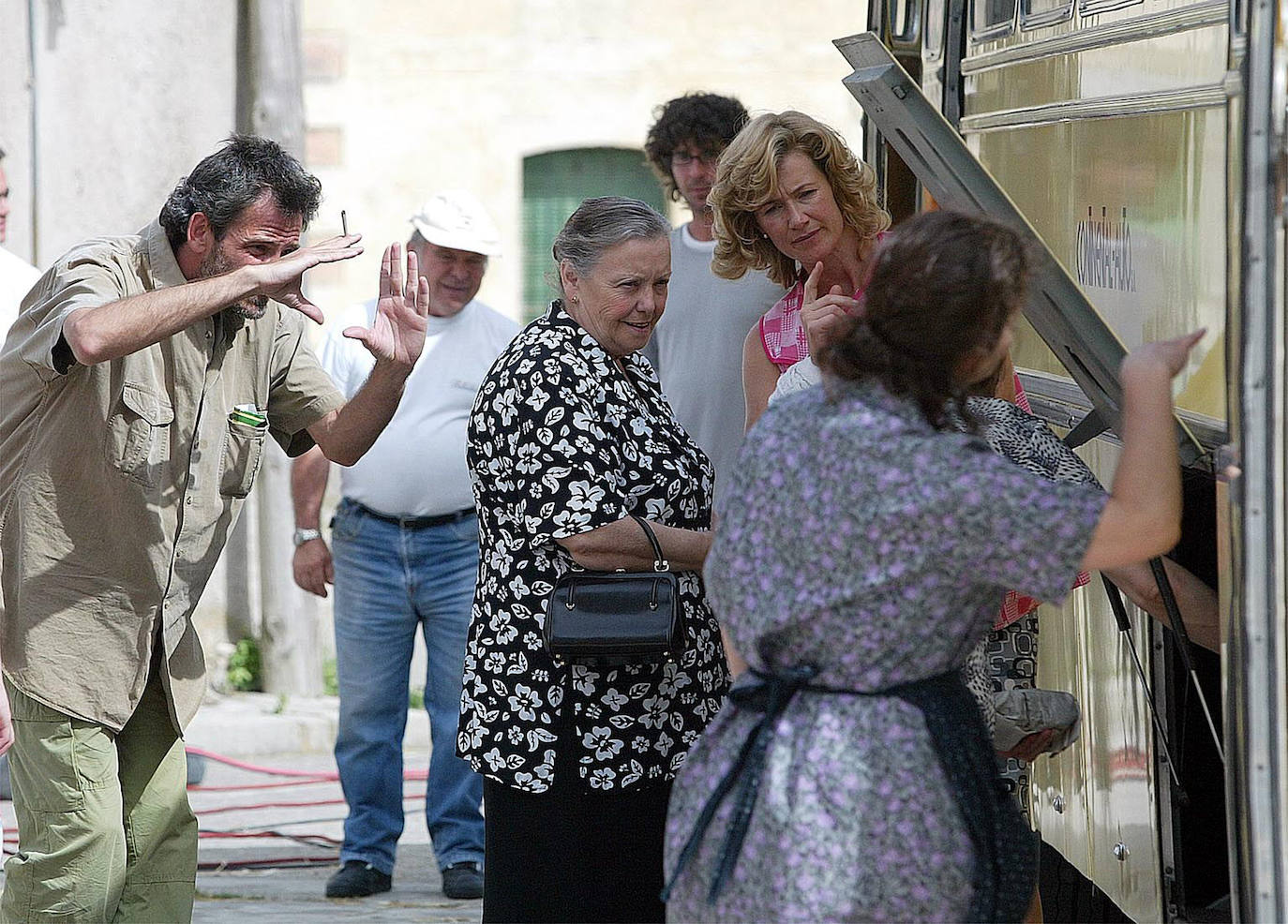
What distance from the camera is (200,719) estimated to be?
732 cm

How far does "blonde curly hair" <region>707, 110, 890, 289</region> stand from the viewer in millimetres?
3521

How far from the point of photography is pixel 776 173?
3.52m

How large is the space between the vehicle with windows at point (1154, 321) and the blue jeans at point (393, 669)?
176 cm

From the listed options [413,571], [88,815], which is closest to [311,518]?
[413,571]

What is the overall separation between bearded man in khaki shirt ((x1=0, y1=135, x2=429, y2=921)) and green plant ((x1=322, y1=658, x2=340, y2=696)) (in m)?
4.56

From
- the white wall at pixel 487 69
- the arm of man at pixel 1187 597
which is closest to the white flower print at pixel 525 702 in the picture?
the arm of man at pixel 1187 597

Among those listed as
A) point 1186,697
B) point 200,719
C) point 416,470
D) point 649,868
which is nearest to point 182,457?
point 649,868

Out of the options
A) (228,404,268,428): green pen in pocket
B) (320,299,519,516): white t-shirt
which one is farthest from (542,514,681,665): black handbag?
(320,299,519,516): white t-shirt

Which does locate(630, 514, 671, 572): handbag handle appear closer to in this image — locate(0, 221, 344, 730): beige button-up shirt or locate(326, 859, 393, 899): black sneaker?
locate(0, 221, 344, 730): beige button-up shirt

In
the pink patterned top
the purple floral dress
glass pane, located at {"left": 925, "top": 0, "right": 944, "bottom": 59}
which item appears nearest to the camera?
the purple floral dress

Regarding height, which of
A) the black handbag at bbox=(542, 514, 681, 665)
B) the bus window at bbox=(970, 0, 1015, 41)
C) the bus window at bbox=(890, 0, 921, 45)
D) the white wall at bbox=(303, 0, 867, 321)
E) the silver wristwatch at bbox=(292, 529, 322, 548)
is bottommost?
the silver wristwatch at bbox=(292, 529, 322, 548)

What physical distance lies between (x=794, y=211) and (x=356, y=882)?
254 cm

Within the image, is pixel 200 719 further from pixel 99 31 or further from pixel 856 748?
pixel 856 748

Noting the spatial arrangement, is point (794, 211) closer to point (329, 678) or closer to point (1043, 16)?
point (1043, 16)
